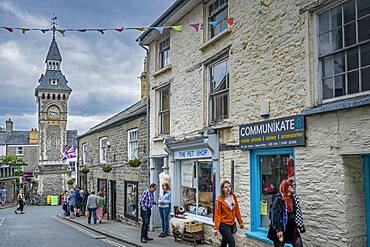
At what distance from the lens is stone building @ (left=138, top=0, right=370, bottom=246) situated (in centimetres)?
780

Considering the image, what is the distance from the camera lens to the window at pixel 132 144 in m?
19.2

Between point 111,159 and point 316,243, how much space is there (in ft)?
50.8

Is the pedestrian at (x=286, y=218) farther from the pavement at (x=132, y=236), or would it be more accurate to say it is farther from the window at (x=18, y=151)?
the window at (x=18, y=151)

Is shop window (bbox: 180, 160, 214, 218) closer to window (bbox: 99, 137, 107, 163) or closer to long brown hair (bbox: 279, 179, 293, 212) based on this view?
long brown hair (bbox: 279, 179, 293, 212)

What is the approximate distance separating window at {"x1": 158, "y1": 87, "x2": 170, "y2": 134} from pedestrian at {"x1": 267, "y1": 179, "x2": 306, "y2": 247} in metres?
8.25

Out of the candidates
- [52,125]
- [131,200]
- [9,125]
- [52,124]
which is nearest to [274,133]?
[131,200]

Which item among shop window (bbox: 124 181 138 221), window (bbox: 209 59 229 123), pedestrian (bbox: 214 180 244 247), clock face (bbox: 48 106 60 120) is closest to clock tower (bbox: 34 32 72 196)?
clock face (bbox: 48 106 60 120)

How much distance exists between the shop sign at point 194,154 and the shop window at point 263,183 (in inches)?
88.6

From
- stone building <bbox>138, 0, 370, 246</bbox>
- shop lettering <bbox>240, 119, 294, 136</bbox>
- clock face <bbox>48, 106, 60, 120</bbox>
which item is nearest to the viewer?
stone building <bbox>138, 0, 370, 246</bbox>

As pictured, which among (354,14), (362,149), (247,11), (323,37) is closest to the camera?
(362,149)

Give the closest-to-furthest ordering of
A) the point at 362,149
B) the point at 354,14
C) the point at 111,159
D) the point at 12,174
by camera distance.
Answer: the point at 362,149 < the point at 354,14 < the point at 111,159 < the point at 12,174

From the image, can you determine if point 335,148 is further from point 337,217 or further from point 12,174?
point 12,174

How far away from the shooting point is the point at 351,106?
24.6 feet

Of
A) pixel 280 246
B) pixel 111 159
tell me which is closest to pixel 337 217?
pixel 280 246
